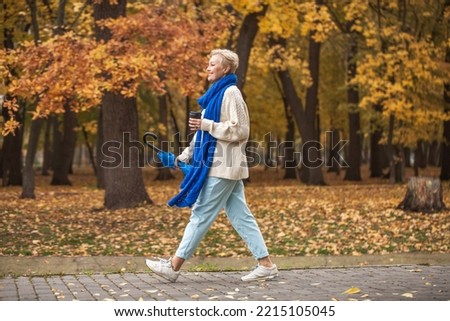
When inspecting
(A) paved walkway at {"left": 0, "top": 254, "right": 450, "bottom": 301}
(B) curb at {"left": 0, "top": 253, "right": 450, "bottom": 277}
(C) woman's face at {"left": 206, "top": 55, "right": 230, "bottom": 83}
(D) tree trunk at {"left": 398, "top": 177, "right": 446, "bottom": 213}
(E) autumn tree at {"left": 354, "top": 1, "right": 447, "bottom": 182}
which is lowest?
(B) curb at {"left": 0, "top": 253, "right": 450, "bottom": 277}

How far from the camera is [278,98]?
4069 centimetres

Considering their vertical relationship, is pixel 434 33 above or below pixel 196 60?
above

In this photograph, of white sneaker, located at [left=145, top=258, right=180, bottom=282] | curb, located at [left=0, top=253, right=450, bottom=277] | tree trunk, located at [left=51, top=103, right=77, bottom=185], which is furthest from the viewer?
tree trunk, located at [left=51, top=103, right=77, bottom=185]

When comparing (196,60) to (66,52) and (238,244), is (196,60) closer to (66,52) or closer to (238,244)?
(66,52)

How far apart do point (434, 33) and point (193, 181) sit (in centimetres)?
2003

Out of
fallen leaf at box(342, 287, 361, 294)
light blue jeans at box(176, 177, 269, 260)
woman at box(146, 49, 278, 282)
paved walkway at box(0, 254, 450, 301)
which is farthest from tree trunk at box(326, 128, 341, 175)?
fallen leaf at box(342, 287, 361, 294)

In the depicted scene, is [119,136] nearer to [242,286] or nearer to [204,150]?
[204,150]

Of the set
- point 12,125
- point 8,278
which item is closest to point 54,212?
point 12,125

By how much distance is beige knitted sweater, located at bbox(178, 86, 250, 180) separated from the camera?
7215 mm

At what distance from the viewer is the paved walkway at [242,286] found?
259 inches

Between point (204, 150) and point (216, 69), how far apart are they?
79cm

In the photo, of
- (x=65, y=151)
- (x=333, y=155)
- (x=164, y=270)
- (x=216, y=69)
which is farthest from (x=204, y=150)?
(x=333, y=155)

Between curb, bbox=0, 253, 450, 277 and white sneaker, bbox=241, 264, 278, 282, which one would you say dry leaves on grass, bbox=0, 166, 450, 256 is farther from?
white sneaker, bbox=241, 264, 278, 282

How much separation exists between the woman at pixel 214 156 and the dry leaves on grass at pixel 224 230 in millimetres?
3268
